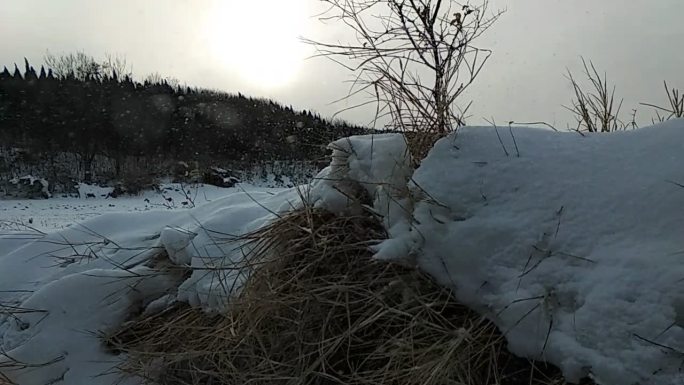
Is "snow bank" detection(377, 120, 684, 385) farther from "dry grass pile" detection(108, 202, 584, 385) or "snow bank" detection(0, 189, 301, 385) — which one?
"snow bank" detection(0, 189, 301, 385)

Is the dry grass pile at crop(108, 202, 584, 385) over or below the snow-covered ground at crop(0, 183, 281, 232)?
over

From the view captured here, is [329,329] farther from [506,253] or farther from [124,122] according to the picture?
[124,122]

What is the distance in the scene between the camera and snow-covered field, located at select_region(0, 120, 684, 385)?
1253mm

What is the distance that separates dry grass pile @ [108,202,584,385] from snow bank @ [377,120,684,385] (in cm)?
9

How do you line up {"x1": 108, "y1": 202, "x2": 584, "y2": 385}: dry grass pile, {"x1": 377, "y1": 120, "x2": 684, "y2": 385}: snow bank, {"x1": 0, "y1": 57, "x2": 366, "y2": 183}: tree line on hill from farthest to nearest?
{"x1": 0, "y1": 57, "x2": 366, "y2": 183}: tree line on hill → {"x1": 108, "y1": 202, "x2": 584, "y2": 385}: dry grass pile → {"x1": 377, "y1": 120, "x2": 684, "y2": 385}: snow bank

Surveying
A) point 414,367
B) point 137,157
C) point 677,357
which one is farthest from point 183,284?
point 137,157

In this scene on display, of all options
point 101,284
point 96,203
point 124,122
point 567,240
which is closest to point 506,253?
point 567,240

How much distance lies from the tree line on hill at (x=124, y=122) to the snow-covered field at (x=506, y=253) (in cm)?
1502

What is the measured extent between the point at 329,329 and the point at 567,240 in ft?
2.50

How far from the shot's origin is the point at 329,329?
1.75m

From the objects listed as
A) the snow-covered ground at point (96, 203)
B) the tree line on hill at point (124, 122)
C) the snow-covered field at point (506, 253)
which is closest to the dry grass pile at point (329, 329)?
the snow-covered field at point (506, 253)

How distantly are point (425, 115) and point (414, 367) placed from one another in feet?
2.94

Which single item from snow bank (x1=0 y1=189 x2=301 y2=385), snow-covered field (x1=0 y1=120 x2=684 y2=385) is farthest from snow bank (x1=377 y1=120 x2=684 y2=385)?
snow bank (x1=0 y1=189 x2=301 y2=385)

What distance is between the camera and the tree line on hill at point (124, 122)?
18.4m
